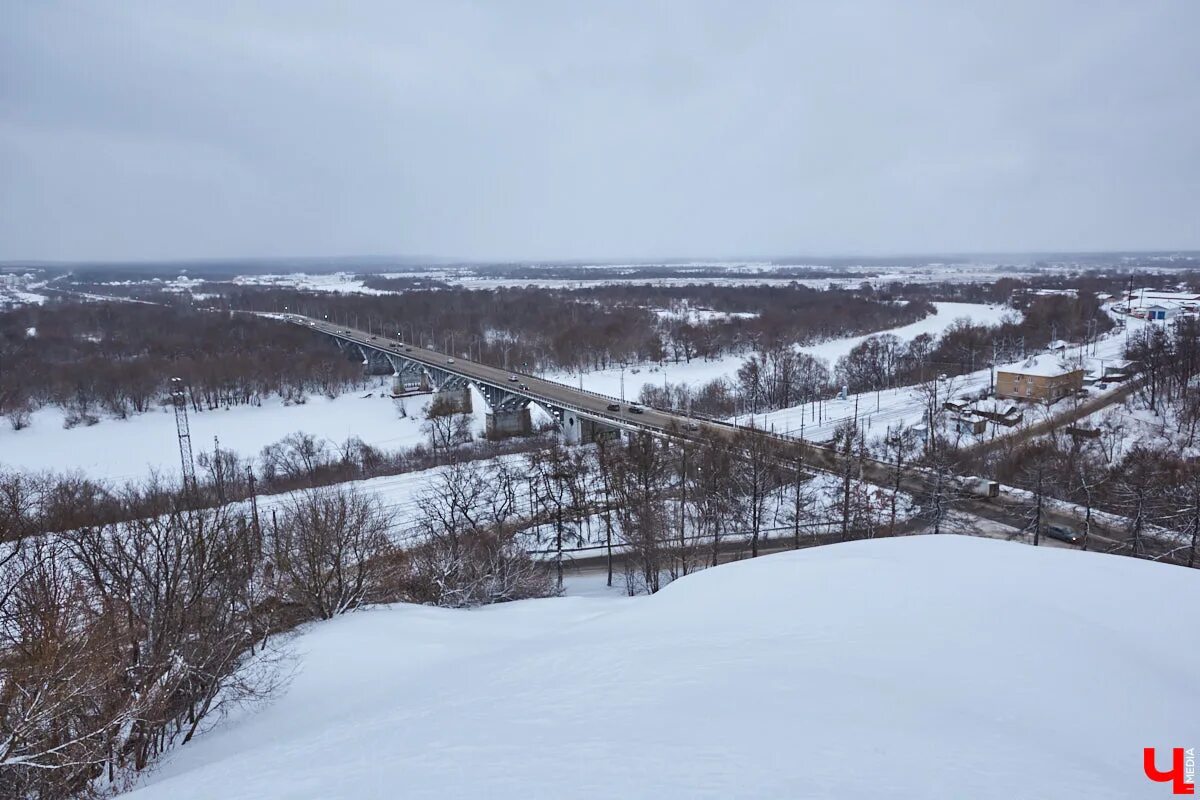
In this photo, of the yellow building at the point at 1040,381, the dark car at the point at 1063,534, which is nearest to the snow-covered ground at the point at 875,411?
the yellow building at the point at 1040,381

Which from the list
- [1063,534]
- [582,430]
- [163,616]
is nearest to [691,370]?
[582,430]

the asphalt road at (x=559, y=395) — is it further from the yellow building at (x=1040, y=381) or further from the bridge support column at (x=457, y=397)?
the yellow building at (x=1040, y=381)

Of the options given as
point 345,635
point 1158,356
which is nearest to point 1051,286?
point 1158,356

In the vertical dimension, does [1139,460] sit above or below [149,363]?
below

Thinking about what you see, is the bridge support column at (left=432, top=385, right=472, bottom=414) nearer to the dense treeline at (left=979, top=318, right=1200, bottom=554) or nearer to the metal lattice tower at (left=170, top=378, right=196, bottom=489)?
the metal lattice tower at (left=170, top=378, right=196, bottom=489)

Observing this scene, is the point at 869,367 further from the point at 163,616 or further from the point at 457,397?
the point at 163,616

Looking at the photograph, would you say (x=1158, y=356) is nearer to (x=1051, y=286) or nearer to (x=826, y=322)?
(x=826, y=322)

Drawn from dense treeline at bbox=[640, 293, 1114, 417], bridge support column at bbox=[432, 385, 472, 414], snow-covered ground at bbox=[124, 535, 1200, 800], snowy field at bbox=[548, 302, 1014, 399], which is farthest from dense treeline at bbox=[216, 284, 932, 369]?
snow-covered ground at bbox=[124, 535, 1200, 800]
